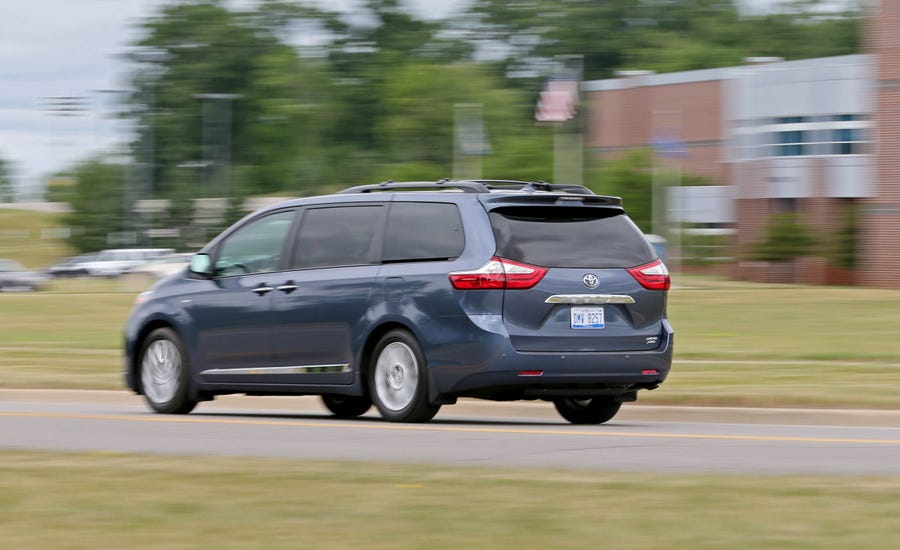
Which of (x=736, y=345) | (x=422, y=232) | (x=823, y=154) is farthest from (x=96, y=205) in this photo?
(x=422, y=232)

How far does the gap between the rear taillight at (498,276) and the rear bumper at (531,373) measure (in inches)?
15.1

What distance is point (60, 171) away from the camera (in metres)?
134

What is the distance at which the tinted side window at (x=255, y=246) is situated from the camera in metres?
13.2

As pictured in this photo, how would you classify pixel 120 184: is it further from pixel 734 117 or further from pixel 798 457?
pixel 798 457

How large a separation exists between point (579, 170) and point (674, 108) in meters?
15.4

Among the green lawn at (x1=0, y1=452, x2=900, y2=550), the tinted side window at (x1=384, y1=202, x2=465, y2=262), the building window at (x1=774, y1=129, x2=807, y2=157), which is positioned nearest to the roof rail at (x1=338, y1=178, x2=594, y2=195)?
Result: the tinted side window at (x1=384, y1=202, x2=465, y2=262)

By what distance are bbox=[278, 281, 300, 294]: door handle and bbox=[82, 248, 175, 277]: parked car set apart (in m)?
70.5

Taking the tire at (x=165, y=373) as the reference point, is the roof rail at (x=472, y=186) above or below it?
above

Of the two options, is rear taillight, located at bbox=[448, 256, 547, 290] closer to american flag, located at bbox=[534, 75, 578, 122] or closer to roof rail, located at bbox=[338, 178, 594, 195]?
roof rail, located at bbox=[338, 178, 594, 195]

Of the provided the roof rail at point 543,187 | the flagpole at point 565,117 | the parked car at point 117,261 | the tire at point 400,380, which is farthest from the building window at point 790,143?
the tire at point 400,380

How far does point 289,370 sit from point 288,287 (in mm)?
671

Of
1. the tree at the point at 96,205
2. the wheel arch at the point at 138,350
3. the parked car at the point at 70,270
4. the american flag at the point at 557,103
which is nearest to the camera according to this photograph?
the wheel arch at the point at 138,350

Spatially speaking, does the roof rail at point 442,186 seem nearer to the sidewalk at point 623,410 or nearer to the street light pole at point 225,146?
the sidewalk at point 623,410

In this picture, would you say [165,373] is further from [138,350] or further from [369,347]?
[369,347]
